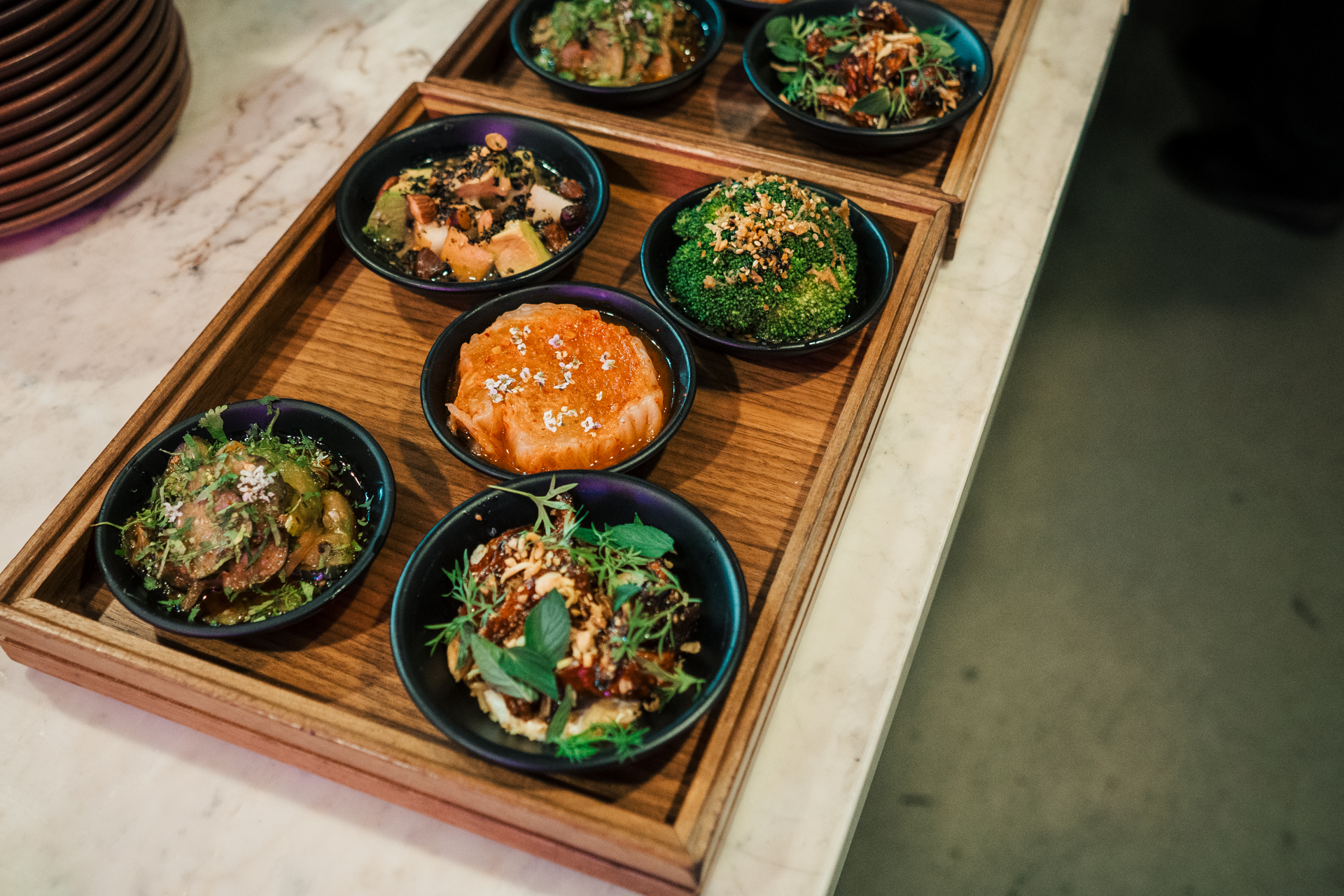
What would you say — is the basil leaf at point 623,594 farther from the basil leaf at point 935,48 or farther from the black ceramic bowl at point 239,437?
the basil leaf at point 935,48

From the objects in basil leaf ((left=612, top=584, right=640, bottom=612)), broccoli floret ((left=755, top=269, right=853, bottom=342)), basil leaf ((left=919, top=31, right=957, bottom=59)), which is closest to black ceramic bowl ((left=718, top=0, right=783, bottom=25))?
basil leaf ((left=919, top=31, right=957, bottom=59))

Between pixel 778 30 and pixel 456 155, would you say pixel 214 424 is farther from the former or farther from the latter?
pixel 778 30

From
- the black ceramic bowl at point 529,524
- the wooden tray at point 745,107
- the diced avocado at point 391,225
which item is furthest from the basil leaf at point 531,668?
the wooden tray at point 745,107

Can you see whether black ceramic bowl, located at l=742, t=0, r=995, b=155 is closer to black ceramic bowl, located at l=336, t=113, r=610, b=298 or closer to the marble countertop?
the marble countertop

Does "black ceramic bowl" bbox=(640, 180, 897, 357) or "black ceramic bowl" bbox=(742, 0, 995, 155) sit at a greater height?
"black ceramic bowl" bbox=(742, 0, 995, 155)

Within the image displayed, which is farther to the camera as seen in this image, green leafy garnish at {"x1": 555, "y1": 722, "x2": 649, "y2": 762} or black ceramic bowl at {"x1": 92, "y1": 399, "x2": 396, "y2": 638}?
black ceramic bowl at {"x1": 92, "y1": 399, "x2": 396, "y2": 638}

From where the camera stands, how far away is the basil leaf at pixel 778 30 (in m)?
2.66

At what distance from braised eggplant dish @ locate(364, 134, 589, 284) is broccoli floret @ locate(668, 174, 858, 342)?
37 centimetres

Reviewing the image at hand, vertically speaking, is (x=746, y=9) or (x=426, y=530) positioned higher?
(x=746, y=9)

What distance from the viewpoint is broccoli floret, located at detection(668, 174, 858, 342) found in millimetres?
2074

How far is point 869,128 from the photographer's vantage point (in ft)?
8.09

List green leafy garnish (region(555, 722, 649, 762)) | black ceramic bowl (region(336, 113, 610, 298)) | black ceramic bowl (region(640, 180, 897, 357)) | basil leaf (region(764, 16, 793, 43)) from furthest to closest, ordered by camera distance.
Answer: basil leaf (region(764, 16, 793, 43)) → black ceramic bowl (region(336, 113, 610, 298)) → black ceramic bowl (region(640, 180, 897, 357)) → green leafy garnish (region(555, 722, 649, 762))

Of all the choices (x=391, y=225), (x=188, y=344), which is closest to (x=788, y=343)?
(x=391, y=225)

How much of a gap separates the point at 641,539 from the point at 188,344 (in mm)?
1509
